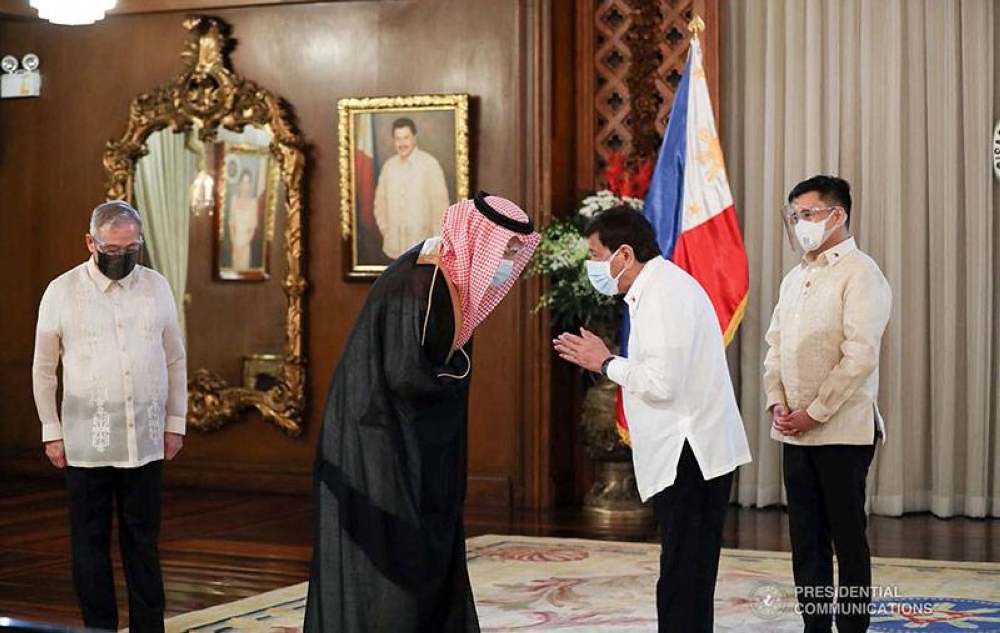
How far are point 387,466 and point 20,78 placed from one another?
23.1ft

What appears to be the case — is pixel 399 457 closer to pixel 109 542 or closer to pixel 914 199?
pixel 109 542

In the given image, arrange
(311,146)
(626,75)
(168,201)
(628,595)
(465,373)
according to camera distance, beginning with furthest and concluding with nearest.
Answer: (168,201) < (311,146) < (626,75) < (628,595) < (465,373)

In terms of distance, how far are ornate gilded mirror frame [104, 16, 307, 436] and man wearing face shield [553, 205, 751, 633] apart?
5.14 metres

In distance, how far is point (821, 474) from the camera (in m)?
4.33

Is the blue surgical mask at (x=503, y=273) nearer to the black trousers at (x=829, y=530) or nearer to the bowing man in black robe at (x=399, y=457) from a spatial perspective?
the bowing man in black robe at (x=399, y=457)

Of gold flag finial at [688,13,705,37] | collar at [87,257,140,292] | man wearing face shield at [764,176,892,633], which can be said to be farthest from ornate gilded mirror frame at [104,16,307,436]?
man wearing face shield at [764,176,892,633]

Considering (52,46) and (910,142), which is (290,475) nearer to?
(52,46)

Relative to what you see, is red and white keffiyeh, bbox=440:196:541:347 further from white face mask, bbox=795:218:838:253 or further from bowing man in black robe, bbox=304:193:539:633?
white face mask, bbox=795:218:838:253

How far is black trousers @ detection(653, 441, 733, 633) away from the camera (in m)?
3.92

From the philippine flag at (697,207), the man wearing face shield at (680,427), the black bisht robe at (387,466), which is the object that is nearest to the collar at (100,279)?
the black bisht robe at (387,466)

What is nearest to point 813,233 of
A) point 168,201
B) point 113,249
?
point 113,249

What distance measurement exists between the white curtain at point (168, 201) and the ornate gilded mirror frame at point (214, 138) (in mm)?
75

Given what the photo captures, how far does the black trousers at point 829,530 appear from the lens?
423 cm

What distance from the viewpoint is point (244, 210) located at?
917cm
